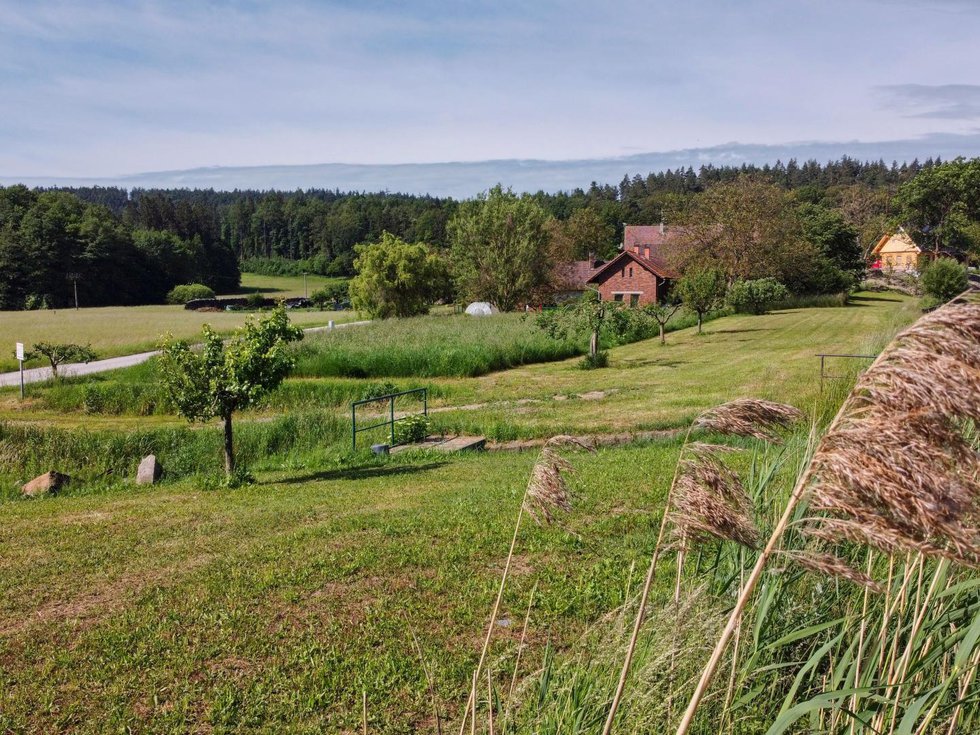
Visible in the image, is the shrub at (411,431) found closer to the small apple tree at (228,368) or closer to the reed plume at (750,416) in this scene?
the small apple tree at (228,368)

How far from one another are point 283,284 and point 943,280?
10392 centimetres

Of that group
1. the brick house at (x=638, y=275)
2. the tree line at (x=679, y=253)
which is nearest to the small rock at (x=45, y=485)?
the tree line at (x=679, y=253)

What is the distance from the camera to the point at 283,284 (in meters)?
125

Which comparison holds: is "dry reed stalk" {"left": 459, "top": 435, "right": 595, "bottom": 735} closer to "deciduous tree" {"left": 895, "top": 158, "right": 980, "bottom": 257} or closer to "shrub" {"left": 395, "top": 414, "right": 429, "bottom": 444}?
"shrub" {"left": 395, "top": 414, "right": 429, "bottom": 444}

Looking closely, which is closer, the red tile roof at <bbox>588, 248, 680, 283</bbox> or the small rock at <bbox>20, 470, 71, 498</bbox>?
the small rock at <bbox>20, 470, 71, 498</bbox>

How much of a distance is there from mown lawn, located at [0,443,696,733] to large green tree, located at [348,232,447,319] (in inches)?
1750

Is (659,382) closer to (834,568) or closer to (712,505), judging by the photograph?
(712,505)

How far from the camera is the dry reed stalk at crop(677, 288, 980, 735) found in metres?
1.56

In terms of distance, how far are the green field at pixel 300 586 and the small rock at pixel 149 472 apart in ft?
1.64

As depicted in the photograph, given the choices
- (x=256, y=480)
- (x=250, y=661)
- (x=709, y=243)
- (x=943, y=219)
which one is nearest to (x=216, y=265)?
(x=709, y=243)

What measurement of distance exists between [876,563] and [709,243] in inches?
1974

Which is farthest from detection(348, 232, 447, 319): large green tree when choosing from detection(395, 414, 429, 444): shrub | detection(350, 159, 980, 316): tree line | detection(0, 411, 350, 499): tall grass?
detection(395, 414, 429, 444): shrub

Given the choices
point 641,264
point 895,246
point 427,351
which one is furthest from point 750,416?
point 895,246

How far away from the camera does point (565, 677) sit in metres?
3.89
